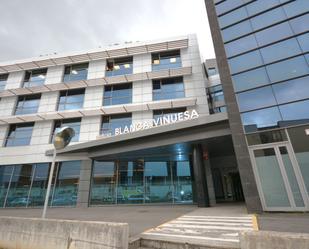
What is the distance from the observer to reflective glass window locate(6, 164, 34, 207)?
17922 millimetres

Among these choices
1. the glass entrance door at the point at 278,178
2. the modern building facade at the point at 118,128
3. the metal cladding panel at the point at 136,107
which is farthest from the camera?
the metal cladding panel at the point at 136,107

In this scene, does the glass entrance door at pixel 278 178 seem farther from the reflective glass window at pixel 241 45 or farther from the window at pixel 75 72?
the window at pixel 75 72

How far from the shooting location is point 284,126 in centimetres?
980

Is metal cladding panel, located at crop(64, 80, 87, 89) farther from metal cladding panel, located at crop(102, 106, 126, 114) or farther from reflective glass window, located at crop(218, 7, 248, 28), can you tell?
reflective glass window, located at crop(218, 7, 248, 28)

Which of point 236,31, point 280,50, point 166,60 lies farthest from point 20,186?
point 280,50

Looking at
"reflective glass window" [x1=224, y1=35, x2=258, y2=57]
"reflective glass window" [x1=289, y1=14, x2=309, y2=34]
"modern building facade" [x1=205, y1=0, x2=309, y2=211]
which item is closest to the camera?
"modern building facade" [x1=205, y1=0, x2=309, y2=211]

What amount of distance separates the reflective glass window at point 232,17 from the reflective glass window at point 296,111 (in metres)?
6.96

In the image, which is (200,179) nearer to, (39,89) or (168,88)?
(168,88)

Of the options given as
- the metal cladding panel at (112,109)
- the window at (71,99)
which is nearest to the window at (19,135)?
the window at (71,99)

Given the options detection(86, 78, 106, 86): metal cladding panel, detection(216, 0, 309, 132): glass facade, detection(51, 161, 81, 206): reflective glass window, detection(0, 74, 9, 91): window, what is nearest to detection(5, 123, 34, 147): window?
detection(51, 161, 81, 206): reflective glass window

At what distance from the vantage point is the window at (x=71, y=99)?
20.9 m

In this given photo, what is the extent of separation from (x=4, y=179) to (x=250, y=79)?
2329cm

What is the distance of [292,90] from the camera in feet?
33.3

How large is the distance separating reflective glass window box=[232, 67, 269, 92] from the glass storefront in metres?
8.28
